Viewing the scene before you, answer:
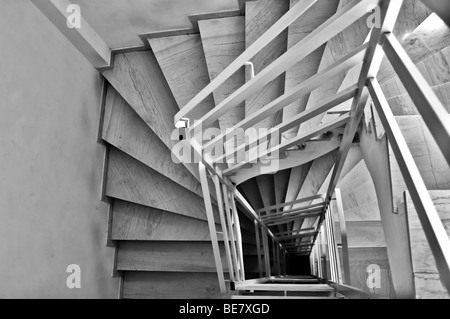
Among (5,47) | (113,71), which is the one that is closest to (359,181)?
(113,71)

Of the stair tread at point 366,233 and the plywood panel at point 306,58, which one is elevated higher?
the plywood panel at point 306,58

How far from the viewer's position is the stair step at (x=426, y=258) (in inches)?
34.7

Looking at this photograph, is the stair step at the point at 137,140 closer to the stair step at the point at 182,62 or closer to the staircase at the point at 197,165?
the staircase at the point at 197,165

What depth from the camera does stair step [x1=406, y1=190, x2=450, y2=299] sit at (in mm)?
882

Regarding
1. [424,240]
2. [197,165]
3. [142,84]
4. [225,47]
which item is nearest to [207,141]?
[197,165]

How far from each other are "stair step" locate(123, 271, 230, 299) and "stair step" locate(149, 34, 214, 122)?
169 centimetres

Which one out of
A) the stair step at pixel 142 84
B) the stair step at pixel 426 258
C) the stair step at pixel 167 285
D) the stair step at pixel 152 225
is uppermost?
the stair step at pixel 142 84

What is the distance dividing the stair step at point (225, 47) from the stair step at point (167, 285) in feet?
5.64

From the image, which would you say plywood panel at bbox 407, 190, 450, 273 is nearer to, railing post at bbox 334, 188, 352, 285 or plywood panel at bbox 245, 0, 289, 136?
railing post at bbox 334, 188, 352, 285

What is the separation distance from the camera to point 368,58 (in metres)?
1.23

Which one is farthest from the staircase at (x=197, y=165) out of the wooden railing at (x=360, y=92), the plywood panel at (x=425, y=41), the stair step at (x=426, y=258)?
the stair step at (x=426, y=258)

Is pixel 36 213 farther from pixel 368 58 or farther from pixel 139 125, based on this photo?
pixel 368 58

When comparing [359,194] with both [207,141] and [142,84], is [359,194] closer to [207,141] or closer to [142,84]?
[207,141]

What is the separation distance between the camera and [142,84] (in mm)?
3785
